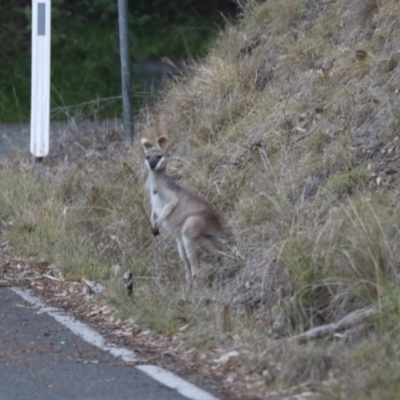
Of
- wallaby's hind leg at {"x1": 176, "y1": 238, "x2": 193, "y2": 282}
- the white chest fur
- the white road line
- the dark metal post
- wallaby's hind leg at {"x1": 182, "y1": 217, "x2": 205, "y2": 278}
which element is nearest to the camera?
the white road line

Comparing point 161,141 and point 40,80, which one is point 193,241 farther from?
point 40,80

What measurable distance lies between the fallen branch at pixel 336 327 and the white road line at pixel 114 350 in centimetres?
78

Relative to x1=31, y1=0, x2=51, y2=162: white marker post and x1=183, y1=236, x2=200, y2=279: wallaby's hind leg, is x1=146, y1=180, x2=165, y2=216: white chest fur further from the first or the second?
x1=31, y1=0, x2=51, y2=162: white marker post

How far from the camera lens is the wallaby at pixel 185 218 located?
8.62 m

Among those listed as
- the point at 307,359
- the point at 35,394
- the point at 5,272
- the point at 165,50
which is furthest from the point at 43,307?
the point at 165,50

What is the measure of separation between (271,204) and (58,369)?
3.10 metres

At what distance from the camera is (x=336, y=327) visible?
678 cm

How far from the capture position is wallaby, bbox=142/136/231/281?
862 centimetres

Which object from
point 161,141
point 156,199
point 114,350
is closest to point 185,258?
point 156,199

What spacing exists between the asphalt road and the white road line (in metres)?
0.05

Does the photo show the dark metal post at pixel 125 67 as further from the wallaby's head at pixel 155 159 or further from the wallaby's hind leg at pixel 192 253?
the wallaby's hind leg at pixel 192 253

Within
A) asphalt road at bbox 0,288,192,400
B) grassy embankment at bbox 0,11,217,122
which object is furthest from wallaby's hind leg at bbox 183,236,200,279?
grassy embankment at bbox 0,11,217,122

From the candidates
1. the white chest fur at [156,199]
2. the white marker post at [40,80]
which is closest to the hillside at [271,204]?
the white marker post at [40,80]

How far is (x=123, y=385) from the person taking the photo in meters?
6.46
